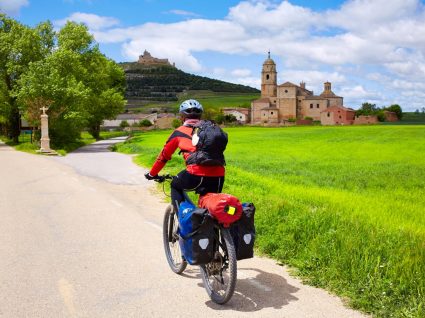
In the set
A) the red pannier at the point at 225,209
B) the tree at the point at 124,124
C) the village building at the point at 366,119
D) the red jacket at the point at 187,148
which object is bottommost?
the red pannier at the point at 225,209

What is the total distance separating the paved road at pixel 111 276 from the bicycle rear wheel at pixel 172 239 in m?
0.15

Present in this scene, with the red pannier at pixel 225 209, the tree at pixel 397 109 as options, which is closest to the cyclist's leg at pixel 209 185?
the red pannier at pixel 225 209

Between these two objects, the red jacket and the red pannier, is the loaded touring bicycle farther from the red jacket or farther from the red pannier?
the red jacket

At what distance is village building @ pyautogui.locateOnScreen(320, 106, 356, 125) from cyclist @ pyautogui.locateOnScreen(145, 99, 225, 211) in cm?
12001

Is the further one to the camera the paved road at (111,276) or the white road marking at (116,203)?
the white road marking at (116,203)

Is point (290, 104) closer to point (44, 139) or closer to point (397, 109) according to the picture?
point (397, 109)

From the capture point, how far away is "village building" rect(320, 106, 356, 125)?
405 ft

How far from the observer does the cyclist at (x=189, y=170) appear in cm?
562

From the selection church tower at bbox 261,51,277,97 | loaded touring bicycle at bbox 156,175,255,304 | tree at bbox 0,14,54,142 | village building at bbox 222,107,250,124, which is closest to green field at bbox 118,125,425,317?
loaded touring bicycle at bbox 156,175,255,304

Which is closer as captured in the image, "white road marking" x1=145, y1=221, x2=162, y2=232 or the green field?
the green field

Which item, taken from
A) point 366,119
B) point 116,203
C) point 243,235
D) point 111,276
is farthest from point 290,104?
point 243,235

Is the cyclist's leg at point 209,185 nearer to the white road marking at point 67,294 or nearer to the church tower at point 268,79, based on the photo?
the white road marking at point 67,294

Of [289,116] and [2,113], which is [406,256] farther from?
[289,116]

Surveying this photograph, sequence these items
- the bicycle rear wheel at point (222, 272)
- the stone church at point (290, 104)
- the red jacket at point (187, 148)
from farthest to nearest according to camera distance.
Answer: the stone church at point (290, 104) → the red jacket at point (187, 148) → the bicycle rear wheel at point (222, 272)
